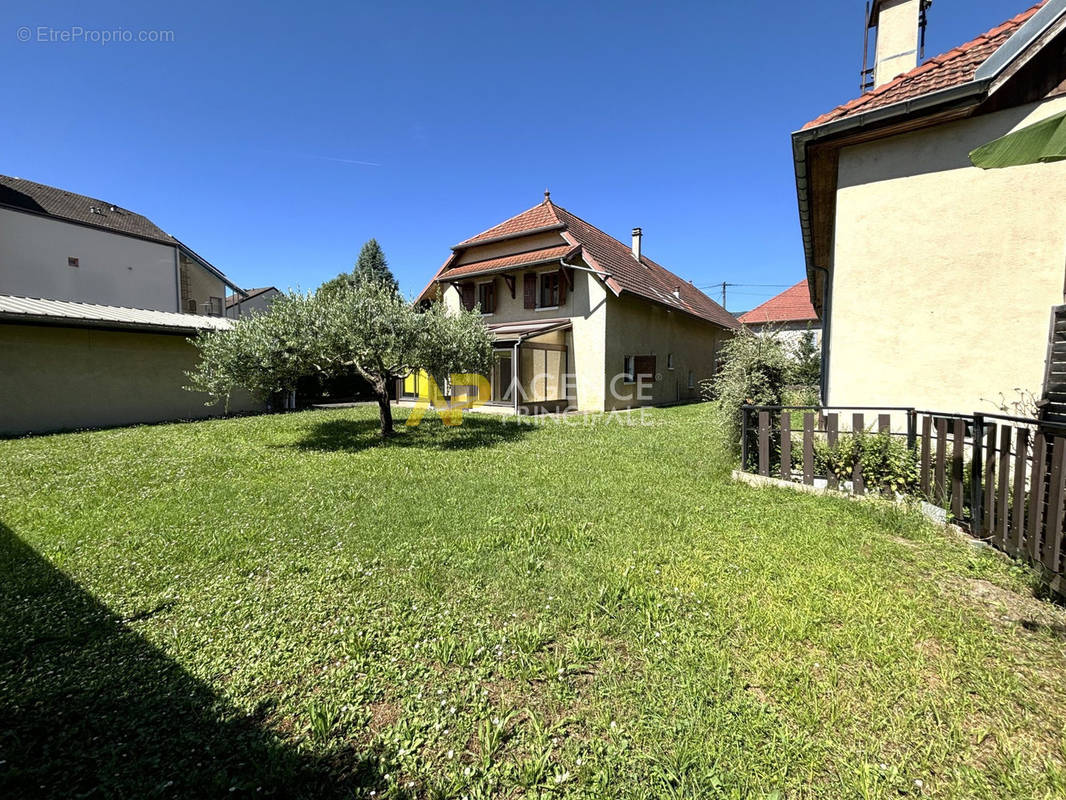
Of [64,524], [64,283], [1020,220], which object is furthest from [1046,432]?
[64,283]

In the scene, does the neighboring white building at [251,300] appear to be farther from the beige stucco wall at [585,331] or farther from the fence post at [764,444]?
the fence post at [764,444]

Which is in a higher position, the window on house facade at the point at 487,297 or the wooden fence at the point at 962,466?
the window on house facade at the point at 487,297

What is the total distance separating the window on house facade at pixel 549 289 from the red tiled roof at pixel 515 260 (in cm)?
86

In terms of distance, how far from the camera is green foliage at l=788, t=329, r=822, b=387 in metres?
6.73

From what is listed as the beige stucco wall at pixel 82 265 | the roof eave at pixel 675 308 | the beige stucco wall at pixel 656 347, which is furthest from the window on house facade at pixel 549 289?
the beige stucco wall at pixel 82 265

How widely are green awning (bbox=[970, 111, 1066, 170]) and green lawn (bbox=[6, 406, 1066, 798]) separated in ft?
10.3

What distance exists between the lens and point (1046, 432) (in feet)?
10.6

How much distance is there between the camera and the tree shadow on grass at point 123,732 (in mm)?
1830

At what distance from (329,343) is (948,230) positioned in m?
10.8

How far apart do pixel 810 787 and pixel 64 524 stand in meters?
7.32

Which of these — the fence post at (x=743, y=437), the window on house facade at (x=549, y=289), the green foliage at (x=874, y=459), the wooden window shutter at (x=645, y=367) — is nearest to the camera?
the green foliage at (x=874, y=459)

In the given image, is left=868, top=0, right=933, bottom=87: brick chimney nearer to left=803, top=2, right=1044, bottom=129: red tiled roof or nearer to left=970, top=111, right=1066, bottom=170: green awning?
left=803, top=2, right=1044, bottom=129: red tiled roof

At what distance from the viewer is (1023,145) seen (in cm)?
280

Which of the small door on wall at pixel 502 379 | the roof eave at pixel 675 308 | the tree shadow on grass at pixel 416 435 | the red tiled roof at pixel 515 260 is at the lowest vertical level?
the tree shadow on grass at pixel 416 435
